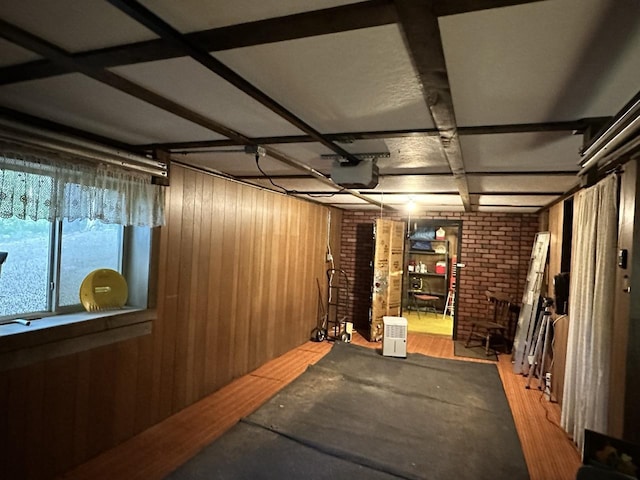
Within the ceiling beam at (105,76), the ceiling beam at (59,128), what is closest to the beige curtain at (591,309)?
the ceiling beam at (105,76)

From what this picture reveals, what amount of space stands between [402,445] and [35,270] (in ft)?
9.22

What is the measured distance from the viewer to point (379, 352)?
5.28 m

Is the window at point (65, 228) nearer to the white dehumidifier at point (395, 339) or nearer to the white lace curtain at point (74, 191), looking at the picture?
the white lace curtain at point (74, 191)

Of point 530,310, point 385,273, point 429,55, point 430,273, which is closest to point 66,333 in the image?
point 429,55

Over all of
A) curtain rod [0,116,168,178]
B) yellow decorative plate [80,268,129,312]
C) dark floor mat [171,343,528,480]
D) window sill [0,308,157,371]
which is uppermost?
curtain rod [0,116,168,178]

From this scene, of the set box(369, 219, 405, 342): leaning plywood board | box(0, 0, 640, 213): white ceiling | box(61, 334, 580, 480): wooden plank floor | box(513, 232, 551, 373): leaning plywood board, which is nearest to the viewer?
box(0, 0, 640, 213): white ceiling

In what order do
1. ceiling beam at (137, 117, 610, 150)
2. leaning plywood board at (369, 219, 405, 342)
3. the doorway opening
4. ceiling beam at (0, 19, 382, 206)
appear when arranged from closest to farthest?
ceiling beam at (0, 19, 382, 206), ceiling beam at (137, 117, 610, 150), leaning plywood board at (369, 219, 405, 342), the doorway opening

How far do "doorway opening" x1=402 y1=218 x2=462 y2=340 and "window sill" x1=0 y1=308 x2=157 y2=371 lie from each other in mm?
6107

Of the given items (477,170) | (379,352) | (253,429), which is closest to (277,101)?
(477,170)

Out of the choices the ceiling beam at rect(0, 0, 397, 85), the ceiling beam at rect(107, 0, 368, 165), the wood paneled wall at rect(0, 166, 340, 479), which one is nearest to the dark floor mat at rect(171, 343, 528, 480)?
the wood paneled wall at rect(0, 166, 340, 479)

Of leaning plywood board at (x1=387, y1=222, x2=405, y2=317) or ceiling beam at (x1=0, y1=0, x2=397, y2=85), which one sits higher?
ceiling beam at (x1=0, y1=0, x2=397, y2=85)

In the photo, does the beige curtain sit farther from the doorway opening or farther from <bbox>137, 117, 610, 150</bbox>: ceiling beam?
the doorway opening

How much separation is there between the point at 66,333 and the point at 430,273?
7.20m

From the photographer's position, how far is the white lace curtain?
6.57 ft
